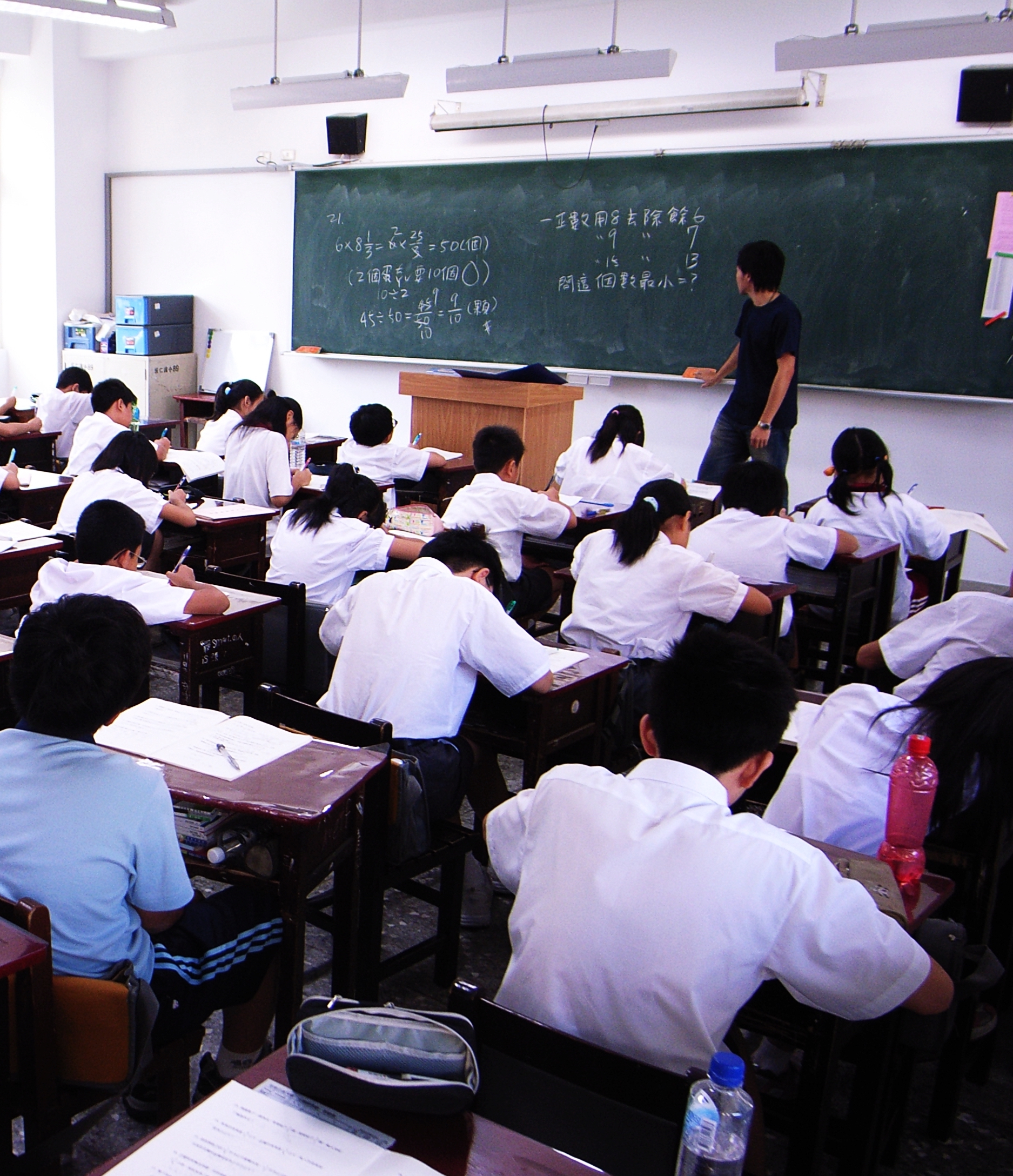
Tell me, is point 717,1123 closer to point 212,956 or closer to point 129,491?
point 212,956

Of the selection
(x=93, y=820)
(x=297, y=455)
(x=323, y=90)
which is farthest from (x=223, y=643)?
(x=323, y=90)

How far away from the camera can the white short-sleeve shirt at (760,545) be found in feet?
12.5

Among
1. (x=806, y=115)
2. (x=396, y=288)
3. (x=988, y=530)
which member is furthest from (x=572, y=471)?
(x=396, y=288)

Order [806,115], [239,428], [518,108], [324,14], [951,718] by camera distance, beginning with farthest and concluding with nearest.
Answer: [324,14], [518,108], [806,115], [239,428], [951,718]

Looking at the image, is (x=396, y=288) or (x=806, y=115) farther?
(x=396, y=288)

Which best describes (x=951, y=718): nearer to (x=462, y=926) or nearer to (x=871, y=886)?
(x=871, y=886)

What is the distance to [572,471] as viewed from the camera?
516 cm

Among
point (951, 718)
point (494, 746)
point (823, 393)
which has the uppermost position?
point (823, 393)

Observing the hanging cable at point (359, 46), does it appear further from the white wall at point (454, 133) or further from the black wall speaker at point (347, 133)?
the black wall speaker at point (347, 133)

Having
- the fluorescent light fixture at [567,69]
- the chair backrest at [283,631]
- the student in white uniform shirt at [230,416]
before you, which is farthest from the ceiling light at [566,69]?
the chair backrest at [283,631]

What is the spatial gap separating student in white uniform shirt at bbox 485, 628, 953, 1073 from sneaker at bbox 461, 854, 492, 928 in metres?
1.31

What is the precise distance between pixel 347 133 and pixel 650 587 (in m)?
5.66

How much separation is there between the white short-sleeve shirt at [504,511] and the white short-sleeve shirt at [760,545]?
579mm

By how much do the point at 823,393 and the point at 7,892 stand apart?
225 inches
